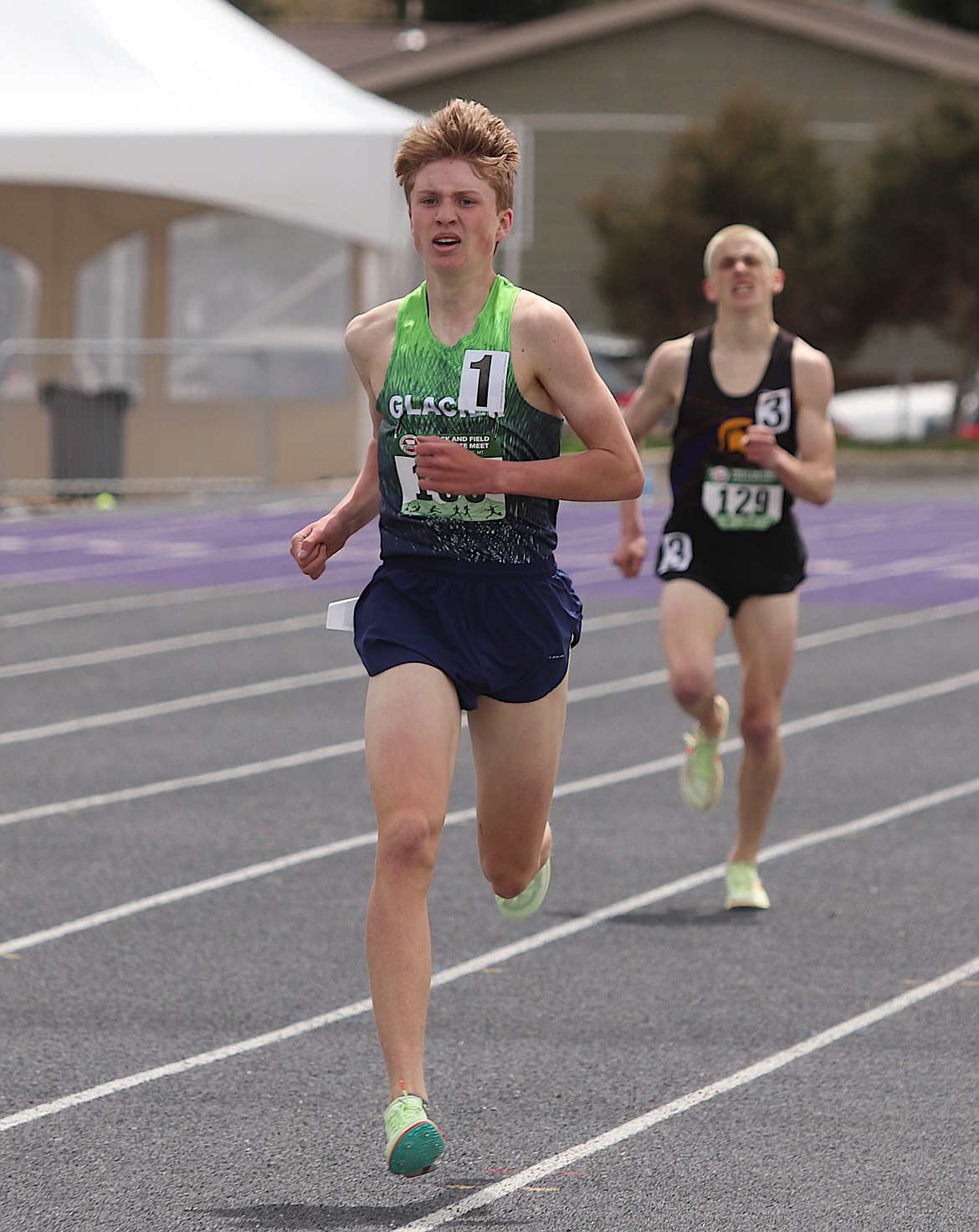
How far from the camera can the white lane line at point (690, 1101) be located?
4234 millimetres

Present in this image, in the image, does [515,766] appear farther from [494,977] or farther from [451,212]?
[494,977]

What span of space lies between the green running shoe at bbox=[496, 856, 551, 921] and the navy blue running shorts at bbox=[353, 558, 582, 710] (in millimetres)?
688

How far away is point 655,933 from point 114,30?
1767 centimetres

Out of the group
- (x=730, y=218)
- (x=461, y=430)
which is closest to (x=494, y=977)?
(x=461, y=430)

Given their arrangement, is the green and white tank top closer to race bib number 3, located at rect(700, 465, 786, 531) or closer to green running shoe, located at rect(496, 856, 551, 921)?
green running shoe, located at rect(496, 856, 551, 921)

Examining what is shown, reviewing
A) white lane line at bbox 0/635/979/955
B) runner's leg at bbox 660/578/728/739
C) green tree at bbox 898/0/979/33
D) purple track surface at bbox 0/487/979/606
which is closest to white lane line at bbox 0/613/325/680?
purple track surface at bbox 0/487/979/606

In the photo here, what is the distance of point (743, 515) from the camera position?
7.14 m

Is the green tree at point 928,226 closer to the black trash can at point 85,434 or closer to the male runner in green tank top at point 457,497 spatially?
the black trash can at point 85,434

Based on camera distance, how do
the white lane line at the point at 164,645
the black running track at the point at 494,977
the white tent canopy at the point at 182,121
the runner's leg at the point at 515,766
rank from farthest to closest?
the white tent canopy at the point at 182,121
the white lane line at the point at 164,645
the runner's leg at the point at 515,766
the black running track at the point at 494,977

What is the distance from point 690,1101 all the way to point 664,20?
38.1m

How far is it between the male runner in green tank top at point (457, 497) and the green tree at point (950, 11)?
170 ft

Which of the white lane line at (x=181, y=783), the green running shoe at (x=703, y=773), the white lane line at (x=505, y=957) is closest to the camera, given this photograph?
the white lane line at (x=505, y=957)

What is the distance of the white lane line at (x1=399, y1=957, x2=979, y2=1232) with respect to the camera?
4234 millimetres

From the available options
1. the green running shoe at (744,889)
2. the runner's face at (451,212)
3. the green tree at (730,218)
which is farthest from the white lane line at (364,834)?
the green tree at (730,218)
